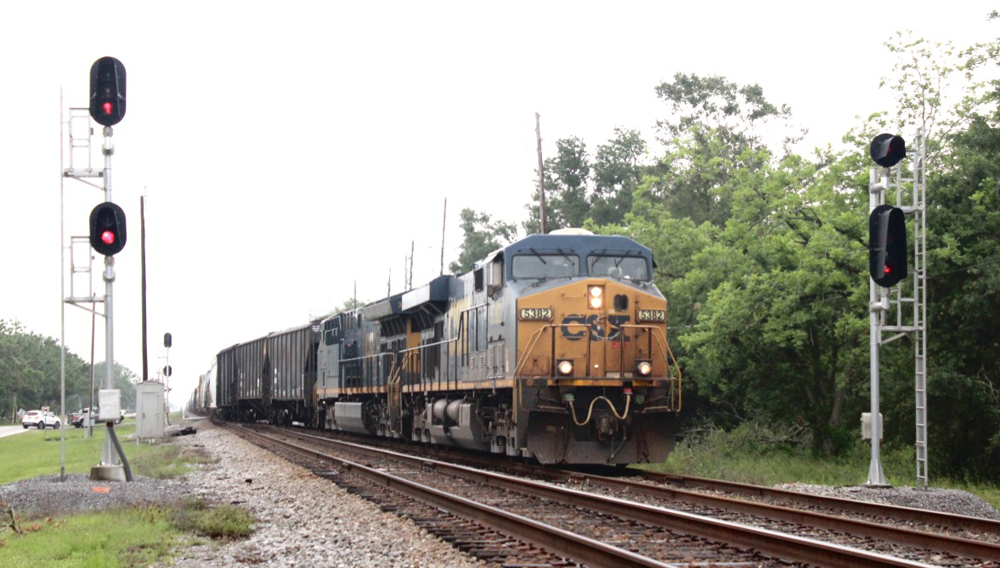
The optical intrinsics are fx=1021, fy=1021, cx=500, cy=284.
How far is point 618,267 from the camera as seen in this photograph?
1711 cm

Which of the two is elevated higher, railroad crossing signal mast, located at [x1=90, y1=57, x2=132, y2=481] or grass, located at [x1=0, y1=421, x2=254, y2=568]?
railroad crossing signal mast, located at [x1=90, y1=57, x2=132, y2=481]

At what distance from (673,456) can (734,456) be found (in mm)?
1395

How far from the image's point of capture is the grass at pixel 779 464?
56.0ft

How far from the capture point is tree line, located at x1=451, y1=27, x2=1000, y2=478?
68.8ft

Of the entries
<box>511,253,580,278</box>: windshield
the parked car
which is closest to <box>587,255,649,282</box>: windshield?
<box>511,253,580,278</box>: windshield

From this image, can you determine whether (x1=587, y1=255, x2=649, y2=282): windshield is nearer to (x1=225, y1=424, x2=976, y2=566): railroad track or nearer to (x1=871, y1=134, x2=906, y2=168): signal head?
(x1=871, y1=134, x2=906, y2=168): signal head

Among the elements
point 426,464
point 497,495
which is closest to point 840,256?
point 426,464

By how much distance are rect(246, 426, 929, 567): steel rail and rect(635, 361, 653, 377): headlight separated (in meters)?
3.08

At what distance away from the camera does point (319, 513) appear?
39.0 ft

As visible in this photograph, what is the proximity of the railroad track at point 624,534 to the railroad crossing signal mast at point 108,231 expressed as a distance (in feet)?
13.1

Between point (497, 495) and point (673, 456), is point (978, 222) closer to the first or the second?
point (673, 456)

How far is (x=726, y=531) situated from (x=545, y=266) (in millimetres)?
8508

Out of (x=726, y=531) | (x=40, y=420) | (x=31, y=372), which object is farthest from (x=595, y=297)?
(x=31, y=372)

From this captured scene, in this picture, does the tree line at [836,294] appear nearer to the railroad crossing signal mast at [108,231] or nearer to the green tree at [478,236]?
the railroad crossing signal mast at [108,231]
